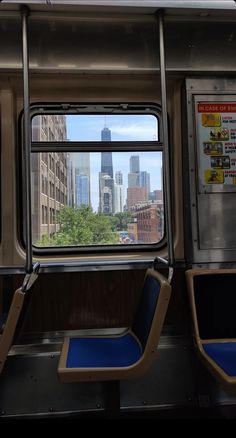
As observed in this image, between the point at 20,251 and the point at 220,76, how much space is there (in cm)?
169

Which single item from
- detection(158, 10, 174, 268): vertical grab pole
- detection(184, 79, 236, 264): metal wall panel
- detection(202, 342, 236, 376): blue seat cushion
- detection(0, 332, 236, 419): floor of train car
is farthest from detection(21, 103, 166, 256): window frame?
detection(202, 342, 236, 376): blue seat cushion

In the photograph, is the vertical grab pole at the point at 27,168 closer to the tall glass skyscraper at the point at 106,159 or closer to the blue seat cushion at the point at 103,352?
the blue seat cushion at the point at 103,352

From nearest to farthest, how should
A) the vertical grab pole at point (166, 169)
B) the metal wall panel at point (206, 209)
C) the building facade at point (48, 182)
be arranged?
1. the vertical grab pole at point (166, 169)
2. the metal wall panel at point (206, 209)
3. the building facade at point (48, 182)

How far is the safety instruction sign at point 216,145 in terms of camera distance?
258 cm

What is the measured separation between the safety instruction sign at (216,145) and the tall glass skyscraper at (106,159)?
1.89 feet

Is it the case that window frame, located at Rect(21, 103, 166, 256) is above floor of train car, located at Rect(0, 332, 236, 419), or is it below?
above

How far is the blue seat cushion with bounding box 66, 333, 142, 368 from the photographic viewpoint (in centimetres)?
206

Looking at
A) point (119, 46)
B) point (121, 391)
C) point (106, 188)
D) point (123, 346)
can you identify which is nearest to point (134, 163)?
point (106, 188)

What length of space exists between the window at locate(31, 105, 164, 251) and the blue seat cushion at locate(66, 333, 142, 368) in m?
0.59

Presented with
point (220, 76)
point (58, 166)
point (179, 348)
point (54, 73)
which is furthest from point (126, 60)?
point (179, 348)

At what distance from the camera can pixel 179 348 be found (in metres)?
2.51

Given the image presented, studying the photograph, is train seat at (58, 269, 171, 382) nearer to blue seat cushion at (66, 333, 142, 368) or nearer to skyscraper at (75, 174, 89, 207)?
blue seat cushion at (66, 333, 142, 368)

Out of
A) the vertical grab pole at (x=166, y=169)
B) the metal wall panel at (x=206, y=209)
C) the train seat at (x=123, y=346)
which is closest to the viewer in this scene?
the train seat at (x=123, y=346)

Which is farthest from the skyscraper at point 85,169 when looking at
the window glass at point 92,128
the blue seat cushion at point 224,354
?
the blue seat cushion at point 224,354
